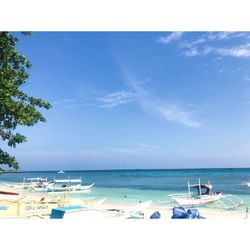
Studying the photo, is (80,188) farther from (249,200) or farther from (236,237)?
(236,237)

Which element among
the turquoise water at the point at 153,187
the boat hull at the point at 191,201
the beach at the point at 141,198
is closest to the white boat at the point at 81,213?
the beach at the point at 141,198

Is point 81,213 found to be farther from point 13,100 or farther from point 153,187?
point 153,187

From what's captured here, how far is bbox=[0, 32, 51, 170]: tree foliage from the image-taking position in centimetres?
329

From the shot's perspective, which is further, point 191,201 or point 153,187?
point 153,187

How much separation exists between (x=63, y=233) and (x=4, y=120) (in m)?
1.25

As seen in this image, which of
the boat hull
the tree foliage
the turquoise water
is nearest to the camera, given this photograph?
the tree foliage

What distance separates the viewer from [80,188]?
14203 mm

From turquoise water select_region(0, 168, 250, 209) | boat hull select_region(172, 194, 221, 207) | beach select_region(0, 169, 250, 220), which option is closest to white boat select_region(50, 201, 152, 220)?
beach select_region(0, 169, 250, 220)

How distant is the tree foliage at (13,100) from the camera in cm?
329

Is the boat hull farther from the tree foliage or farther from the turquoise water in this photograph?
the tree foliage

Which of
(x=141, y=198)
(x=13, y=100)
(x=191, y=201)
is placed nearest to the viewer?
(x=13, y=100)

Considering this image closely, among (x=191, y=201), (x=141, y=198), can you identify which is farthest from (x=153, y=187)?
(x=191, y=201)

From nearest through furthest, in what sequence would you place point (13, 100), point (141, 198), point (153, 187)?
point (13, 100)
point (141, 198)
point (153, 187)

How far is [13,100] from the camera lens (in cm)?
331
